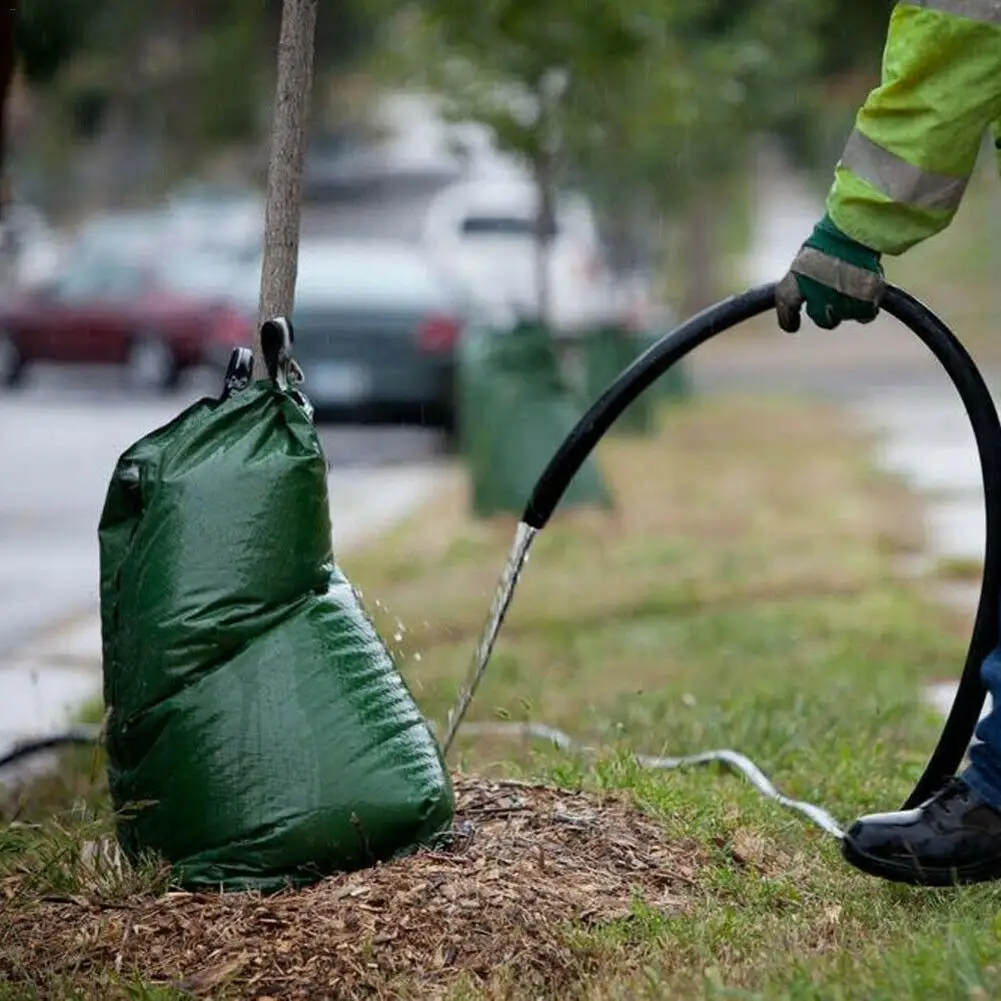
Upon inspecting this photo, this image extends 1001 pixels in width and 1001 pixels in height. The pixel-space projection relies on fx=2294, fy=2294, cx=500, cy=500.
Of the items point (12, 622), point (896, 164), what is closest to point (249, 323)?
point (12, 622)

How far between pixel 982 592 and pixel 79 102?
31581mm

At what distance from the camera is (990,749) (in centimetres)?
383

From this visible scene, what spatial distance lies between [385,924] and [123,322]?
2017 cm

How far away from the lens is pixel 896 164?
366 centimetres

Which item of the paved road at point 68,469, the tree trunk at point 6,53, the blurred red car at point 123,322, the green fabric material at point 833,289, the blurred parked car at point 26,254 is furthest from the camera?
the blurred parked car at point 26,254

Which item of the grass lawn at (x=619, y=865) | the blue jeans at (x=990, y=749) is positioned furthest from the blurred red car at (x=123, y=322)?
the blue jeans at (x=990, y=749)

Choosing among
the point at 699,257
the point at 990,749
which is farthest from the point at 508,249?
the point at 990,749

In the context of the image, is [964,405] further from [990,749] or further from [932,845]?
[932,845]

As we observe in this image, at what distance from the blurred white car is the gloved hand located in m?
16.0

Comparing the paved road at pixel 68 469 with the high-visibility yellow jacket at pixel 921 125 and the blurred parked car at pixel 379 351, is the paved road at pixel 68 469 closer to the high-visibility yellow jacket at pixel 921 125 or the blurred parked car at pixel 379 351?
the blurred parked car at pixel 379 351

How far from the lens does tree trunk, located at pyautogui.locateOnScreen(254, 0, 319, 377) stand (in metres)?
4.18

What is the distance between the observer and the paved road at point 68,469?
10195 mm

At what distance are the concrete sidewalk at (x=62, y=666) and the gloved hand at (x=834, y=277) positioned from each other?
89.7 inches

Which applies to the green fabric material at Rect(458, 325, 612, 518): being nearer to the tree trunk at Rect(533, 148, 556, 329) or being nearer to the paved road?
the paved road
